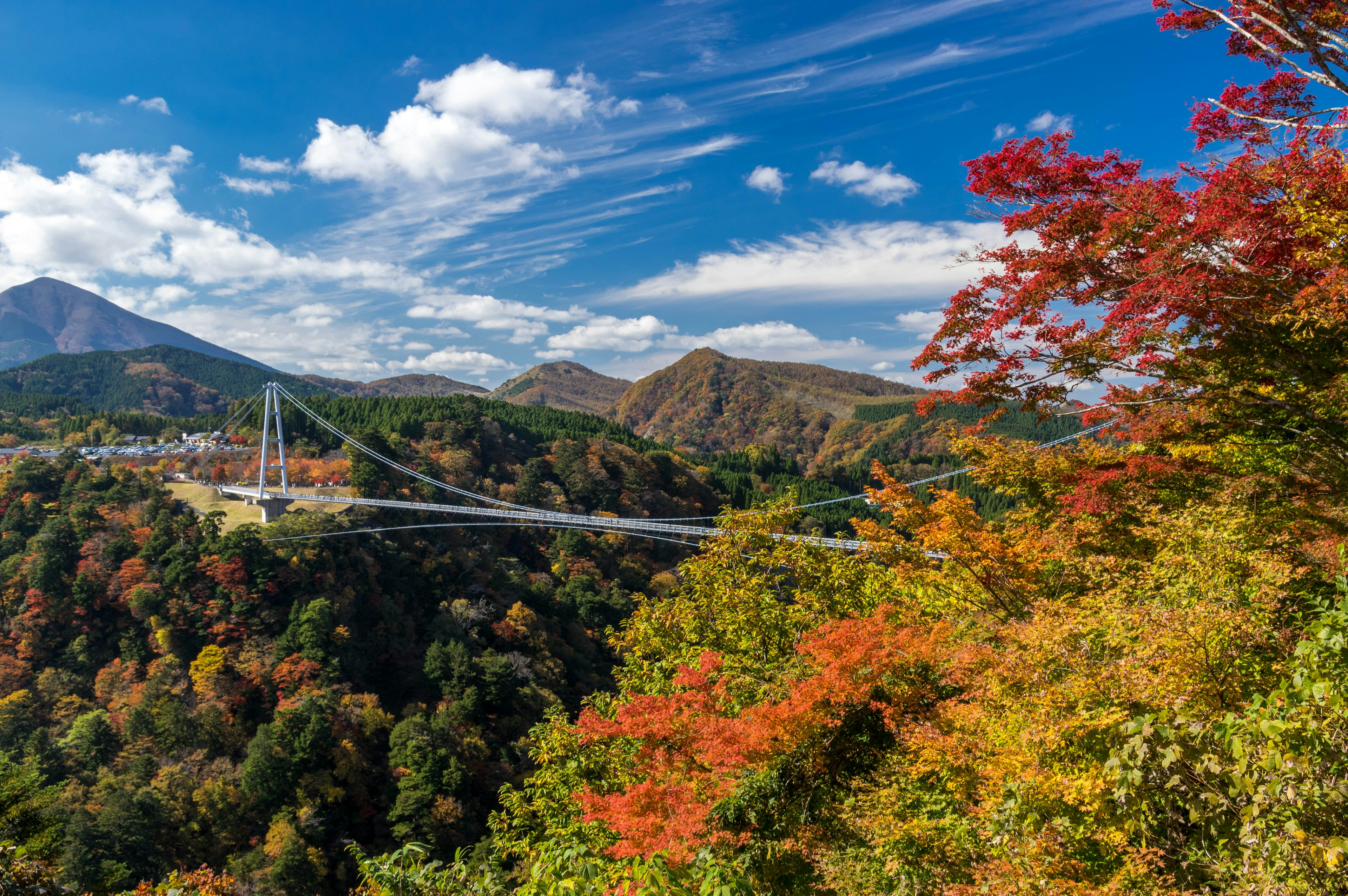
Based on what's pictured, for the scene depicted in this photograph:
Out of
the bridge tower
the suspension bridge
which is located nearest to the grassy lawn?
the suspension bridge

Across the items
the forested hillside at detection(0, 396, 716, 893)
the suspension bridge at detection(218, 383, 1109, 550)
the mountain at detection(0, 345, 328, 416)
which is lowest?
the forested hillside at detection(0, 396, 716, 893)

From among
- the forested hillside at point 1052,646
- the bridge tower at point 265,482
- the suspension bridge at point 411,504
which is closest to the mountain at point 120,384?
the suspension bridge at point 411,504

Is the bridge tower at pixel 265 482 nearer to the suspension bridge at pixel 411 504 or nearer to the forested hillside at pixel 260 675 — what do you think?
the suspension bridge at pixel 411 504

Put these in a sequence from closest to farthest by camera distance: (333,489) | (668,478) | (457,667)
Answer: (457,667), (333,489), (668,478)

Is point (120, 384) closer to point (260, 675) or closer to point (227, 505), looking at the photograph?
point (227, 505)

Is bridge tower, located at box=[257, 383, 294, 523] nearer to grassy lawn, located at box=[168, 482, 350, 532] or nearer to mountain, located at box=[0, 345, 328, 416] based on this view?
grassy lawn, located at box=[168, 482, 350, 532]

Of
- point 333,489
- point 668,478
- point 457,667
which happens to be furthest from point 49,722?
point 668,478

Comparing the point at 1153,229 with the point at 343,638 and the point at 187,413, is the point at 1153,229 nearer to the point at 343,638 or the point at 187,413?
the point at 343,638

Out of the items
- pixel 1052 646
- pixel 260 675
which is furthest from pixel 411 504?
pixel 1052 646
